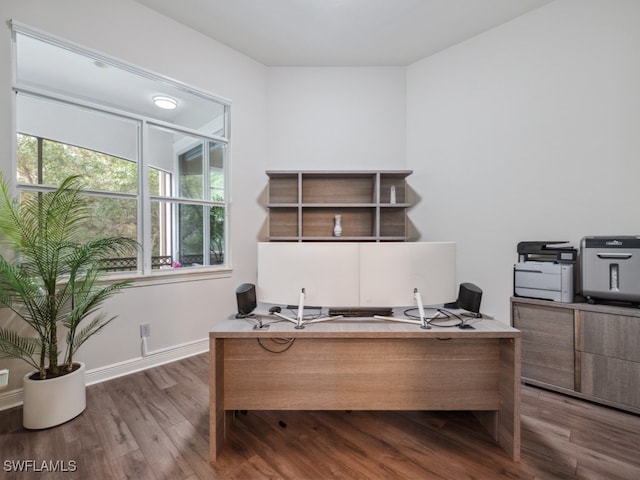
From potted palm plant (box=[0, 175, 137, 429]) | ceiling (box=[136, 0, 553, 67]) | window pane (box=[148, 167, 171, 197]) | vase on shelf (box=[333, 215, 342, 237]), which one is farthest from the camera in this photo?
vase on shelf (box=[333, 215, 342, 237])

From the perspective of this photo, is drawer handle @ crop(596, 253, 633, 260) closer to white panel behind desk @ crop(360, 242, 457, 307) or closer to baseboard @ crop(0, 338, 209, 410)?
white panel behind desk @ crop(360, 242, 457, 307)

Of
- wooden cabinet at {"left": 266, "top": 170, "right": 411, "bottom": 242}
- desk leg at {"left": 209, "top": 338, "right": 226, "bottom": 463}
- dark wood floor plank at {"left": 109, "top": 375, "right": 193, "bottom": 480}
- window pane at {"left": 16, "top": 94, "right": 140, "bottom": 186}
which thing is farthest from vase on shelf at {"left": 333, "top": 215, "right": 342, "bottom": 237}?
dark wood floor plank at {"left": 109, "top": 375, "right": 193, "bottom": 480}

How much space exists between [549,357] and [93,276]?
12.1 ft

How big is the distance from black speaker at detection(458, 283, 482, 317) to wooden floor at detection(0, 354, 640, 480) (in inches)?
29.9

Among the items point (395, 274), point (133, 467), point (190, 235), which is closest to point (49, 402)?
point (133, 467)

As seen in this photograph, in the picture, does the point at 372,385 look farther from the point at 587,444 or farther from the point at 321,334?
the point at 587,444

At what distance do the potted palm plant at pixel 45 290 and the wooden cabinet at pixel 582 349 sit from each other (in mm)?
3369

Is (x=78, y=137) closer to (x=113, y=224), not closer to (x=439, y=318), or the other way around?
(x=113, y=224)

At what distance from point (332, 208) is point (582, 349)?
2.59m

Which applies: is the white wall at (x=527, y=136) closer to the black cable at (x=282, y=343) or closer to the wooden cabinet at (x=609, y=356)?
the wooden cabinet at (x=609, y=356)

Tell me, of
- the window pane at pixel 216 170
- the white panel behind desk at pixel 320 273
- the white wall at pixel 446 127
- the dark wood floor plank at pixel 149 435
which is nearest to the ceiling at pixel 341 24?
the white wall at pixel 446 127

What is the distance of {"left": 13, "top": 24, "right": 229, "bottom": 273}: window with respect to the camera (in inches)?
85.1

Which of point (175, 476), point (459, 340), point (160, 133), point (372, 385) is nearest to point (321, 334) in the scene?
point (372, 385)

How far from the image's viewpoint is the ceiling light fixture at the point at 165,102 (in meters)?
2.77
